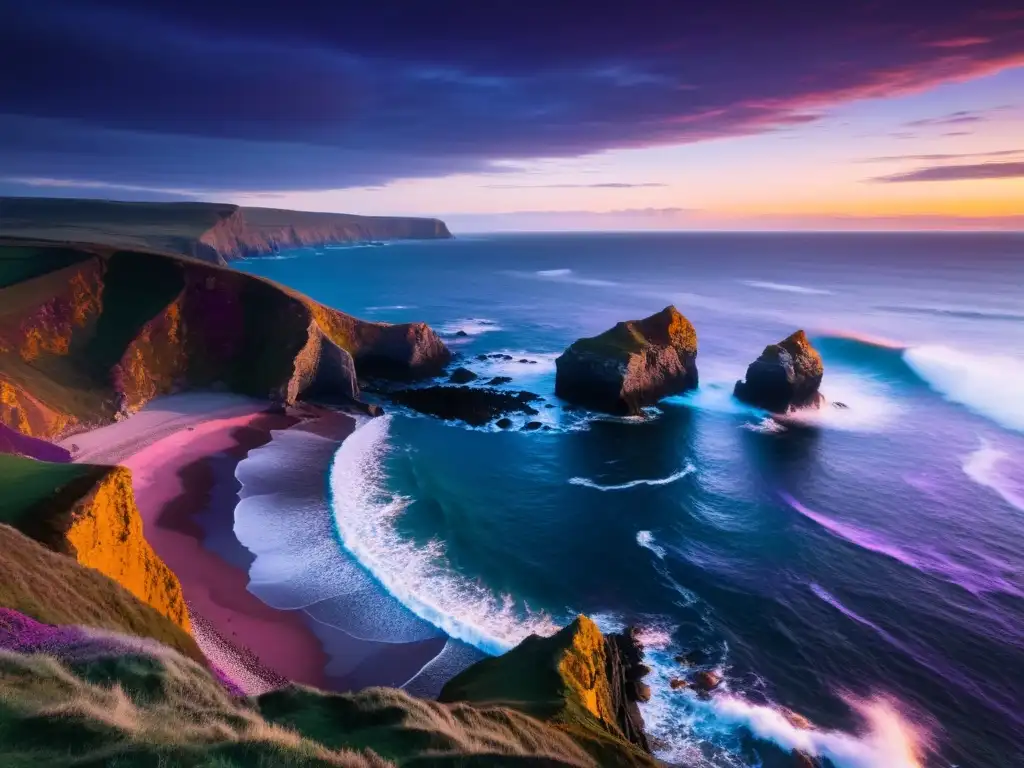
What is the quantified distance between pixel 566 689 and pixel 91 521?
1591cm

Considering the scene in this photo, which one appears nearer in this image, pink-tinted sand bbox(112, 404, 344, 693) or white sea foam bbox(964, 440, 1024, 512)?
pink-tinted sand bbox(112, 404, 344, 693)

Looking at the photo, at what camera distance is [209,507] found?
3147 centimetres

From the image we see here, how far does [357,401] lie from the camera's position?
1987 inches

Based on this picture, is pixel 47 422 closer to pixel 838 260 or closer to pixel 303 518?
pixel 303 518

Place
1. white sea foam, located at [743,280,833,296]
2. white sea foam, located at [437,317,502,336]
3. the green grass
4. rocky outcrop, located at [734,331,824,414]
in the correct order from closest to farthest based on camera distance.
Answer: the green grass → rocky outcrop, located at [734,331,824,414] → white sea foam, located at [437,317,502,336] → white sea foam, located at [743,280,833,296]

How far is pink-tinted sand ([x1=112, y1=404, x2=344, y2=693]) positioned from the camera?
20703mm

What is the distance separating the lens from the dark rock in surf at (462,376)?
58412mm

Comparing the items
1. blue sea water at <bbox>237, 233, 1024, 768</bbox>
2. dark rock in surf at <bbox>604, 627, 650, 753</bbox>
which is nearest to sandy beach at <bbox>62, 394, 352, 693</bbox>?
blue sea water at <bbox>237, 233, 1024, 768</bbox>

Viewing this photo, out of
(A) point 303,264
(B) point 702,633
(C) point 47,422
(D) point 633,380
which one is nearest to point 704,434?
(D) point 633,380

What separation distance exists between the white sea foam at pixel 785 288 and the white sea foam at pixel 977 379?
168 ft

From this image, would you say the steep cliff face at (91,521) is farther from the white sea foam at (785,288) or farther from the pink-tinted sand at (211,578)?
the white sea foam at (785,288)

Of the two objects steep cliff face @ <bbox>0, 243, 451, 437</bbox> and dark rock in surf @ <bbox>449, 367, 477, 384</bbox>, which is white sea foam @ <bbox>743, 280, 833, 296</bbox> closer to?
dark rock in surf @ <bbox>449, 367, 477, 384</bbox>

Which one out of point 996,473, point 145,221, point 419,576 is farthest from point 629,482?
point 145,221

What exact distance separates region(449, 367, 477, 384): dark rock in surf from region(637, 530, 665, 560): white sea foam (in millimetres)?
31016
